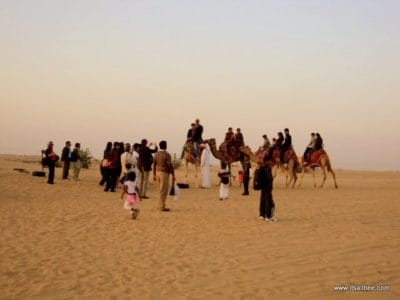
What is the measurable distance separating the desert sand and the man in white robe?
24.0 feet

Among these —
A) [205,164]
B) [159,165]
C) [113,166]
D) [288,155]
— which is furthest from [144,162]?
[288,155]

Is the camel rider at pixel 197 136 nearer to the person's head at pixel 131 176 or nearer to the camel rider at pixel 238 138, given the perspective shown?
the camel rider at pixel 238 138

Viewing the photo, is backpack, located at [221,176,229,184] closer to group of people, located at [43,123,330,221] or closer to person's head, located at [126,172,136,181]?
group of people, located at [43,123,330,221]

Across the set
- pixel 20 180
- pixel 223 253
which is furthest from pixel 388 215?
pixel 20 180

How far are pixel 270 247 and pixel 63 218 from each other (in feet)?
21.1

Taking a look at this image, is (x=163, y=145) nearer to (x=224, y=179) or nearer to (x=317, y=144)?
(x=224, y=179)

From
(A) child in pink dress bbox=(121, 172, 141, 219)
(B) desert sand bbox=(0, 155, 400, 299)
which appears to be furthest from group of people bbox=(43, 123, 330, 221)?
(B) desert sand bbox=(0, 155, 400, 299)

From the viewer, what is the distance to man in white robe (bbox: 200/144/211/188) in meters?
26.3

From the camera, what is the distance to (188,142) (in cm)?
2734

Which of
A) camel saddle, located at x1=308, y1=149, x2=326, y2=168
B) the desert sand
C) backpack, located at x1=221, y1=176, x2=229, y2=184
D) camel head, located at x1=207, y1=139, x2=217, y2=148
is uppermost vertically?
camel head, located at x1=207, y1=139, x2=217, y2=148

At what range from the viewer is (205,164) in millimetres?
26516

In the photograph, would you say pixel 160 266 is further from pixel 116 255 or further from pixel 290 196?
pixel 290 196

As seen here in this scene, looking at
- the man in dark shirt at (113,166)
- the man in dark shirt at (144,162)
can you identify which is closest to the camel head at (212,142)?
the man in dark shirt at (113,166)

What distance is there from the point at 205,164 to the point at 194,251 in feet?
52.5
